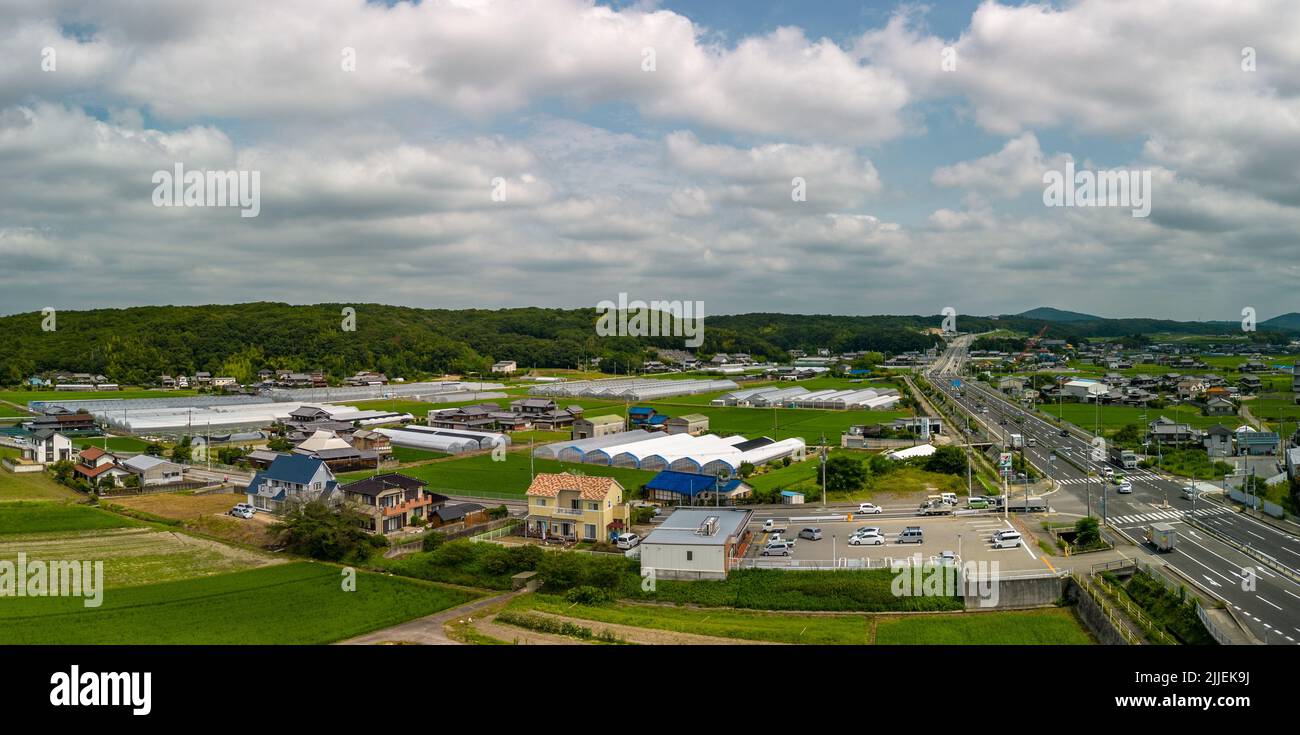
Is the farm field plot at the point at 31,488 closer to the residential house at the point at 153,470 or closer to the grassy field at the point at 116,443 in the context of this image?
the residential house at the point at 153,470

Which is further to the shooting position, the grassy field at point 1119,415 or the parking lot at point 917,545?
the grassy field at point 1119,415

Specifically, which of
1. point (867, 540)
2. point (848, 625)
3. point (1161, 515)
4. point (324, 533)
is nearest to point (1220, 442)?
point (1161, 515)

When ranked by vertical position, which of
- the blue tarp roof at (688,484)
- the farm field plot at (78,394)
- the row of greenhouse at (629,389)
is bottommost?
the blue tarp roof at (688,484)

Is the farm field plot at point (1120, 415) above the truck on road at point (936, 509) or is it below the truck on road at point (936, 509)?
above

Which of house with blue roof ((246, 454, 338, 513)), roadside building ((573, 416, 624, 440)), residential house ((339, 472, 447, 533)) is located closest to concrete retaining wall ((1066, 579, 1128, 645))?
residential house ((339, 472, 447, 533))

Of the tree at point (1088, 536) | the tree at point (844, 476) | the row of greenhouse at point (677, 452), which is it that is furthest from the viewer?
the row of greenhouse at point (677, 452)

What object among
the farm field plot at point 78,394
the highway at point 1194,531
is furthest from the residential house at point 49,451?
the highway at point 1194,531

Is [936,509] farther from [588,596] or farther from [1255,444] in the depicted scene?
[1255,444]
